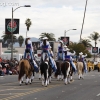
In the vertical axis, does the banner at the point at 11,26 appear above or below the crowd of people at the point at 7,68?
above

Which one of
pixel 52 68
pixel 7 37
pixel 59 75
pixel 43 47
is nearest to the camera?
pixel 43 47

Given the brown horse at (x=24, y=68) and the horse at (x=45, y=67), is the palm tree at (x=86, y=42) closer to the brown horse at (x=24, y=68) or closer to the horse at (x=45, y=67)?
the brown horse at (x=24, y=68)

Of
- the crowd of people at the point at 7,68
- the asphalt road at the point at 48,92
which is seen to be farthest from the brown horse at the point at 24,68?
the crowd of people at the point at 7,68

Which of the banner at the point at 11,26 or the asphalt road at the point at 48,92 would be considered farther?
the banner at the point at 11,26

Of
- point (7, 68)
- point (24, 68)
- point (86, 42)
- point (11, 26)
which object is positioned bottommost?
point (7, 68)

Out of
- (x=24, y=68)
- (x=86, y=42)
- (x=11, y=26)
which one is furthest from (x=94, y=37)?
(x=24, y=68)

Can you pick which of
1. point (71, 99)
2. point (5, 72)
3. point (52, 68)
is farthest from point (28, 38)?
point (5, 72)

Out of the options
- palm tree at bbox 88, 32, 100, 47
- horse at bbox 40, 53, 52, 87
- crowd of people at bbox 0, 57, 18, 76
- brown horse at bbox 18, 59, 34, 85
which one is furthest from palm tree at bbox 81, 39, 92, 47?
horse at bbox 40, 53, 52, 87

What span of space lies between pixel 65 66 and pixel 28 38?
3.60 meters

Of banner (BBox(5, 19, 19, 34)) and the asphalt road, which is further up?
banner (BBox(5, 19, 19, 34))

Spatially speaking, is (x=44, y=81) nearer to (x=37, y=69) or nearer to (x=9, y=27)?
(x=37, y=69)

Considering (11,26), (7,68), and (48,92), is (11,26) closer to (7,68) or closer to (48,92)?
(7,68)

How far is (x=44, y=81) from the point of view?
24359 mm

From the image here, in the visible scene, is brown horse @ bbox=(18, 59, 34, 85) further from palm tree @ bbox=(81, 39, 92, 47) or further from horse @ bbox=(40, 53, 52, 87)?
palm tree @ bbox=(81, 39, 92, 47)
